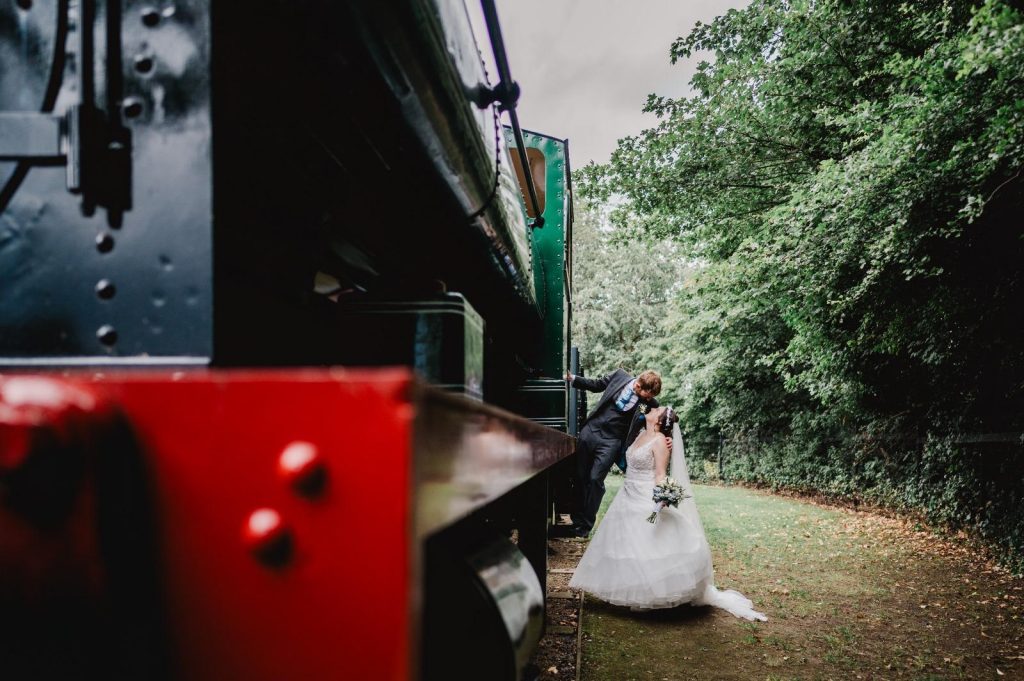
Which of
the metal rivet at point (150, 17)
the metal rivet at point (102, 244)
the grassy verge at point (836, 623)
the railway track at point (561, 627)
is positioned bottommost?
the grassy verge at point (836, 623)

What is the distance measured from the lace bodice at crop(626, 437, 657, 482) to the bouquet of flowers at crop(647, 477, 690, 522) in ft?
1.14

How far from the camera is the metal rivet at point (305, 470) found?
1.66 ft

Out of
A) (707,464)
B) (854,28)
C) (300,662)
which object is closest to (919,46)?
(854,28)

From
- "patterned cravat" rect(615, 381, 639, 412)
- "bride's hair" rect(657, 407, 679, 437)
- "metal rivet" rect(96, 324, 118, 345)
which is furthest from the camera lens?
"patterned cravat" rect(615, 381, 639, 412)

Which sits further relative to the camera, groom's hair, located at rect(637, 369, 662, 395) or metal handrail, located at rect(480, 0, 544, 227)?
groom's hair, located at rect(637, 369, 662, 395)

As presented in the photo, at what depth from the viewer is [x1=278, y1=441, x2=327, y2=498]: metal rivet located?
0.51 metres

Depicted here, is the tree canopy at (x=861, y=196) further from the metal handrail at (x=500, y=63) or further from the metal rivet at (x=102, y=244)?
the metal rivet at (x=102, y=244)

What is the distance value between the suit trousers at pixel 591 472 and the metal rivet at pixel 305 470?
7.07 metres

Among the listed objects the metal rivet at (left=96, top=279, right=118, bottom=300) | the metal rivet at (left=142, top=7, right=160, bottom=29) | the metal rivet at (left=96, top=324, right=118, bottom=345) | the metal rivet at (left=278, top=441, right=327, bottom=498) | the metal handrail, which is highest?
the metal handrail

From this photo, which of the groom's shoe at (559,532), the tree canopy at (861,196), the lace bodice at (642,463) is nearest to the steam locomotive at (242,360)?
the lace bodice at (642,463)

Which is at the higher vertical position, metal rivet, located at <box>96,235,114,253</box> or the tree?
the tree

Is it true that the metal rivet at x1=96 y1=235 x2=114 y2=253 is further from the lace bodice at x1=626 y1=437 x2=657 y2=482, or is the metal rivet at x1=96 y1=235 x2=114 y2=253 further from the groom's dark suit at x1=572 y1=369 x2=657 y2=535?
the groom's dark suit at x1=572 y1=369 x2=657 y2=535

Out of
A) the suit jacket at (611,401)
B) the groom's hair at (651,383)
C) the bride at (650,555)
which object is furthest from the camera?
the suit jacket at (611,401)

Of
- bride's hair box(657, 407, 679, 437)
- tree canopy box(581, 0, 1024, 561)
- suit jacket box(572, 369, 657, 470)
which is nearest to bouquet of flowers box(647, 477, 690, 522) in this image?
bride's hair box(657, 407, 679, 437)
